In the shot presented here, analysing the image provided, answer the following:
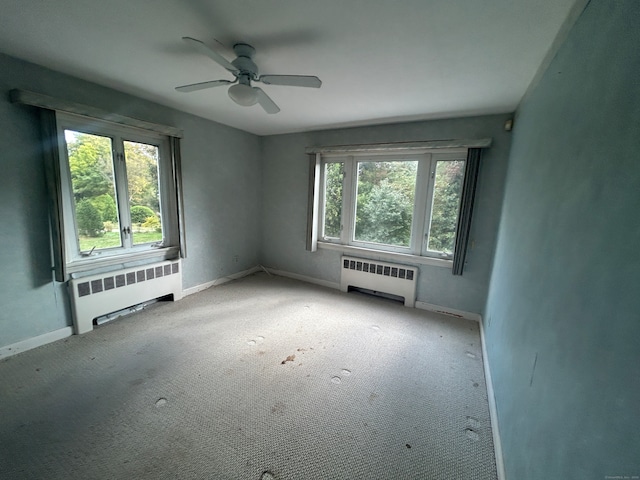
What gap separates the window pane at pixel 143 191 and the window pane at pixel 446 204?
3.43m

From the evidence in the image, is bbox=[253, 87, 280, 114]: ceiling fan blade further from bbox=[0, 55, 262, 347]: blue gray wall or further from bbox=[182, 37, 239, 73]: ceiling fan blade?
bbox=[0, 55, 262, 347]: blue gray wall

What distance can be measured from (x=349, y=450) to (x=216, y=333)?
5.49 ft

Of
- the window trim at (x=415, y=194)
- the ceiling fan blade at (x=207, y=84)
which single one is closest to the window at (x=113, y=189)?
the ceiling fan blade at (x=207, y=84)

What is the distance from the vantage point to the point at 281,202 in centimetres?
421

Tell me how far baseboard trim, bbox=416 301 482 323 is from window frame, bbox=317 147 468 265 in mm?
616

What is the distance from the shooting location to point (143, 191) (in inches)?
113

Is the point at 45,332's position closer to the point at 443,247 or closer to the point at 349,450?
the point at 349,450

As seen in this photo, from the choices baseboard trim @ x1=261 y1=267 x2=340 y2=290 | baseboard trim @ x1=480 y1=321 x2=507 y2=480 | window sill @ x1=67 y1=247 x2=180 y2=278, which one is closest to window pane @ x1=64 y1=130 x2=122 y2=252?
window sill @ x1=67 y1=247 x2=180 y2=278

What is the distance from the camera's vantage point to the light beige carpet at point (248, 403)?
52.3 inches

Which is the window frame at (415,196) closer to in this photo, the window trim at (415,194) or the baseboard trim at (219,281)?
the window trim at (415,194)

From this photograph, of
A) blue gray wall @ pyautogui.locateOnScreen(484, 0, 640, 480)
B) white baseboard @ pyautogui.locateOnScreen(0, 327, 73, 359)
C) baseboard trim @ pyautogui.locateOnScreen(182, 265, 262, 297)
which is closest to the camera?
blue gray wall @ pyautogui.locateOnScreen(484, 0, 640, 480)

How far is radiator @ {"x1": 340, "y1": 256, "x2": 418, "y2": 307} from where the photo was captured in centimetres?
327

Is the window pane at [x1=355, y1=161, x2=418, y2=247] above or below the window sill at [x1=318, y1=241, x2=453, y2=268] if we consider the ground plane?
above

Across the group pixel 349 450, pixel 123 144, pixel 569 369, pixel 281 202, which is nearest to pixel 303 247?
pixel 281 202
